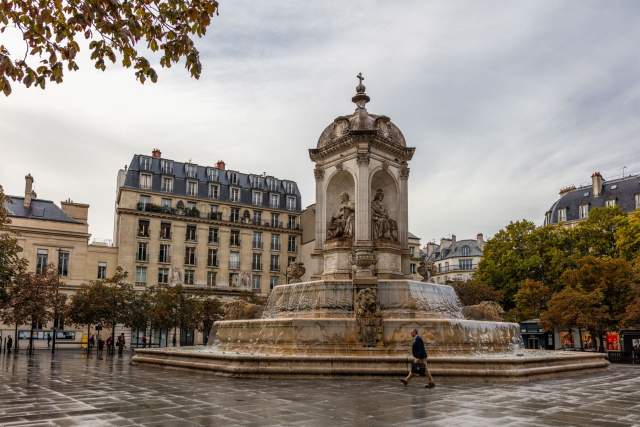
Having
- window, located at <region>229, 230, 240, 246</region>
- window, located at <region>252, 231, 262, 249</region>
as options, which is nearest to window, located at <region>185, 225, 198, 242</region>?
window, located at <region>229, 230, 240, 246</region>

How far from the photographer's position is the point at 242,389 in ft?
41.1

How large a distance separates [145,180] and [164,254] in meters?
9.36

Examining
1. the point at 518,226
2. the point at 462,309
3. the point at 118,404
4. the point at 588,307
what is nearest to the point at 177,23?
the point at 118,404

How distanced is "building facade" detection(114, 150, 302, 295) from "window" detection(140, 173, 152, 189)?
0.12 meters

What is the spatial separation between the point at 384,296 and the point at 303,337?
12.3 feet

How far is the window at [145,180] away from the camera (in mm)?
69569

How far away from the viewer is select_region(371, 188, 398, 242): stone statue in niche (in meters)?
22.8

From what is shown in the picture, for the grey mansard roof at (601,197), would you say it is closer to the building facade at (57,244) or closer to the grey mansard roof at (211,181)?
the grey mansard roof at (211,181)

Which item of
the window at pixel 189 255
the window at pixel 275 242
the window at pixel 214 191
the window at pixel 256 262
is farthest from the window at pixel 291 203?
the window at pixel 189 255

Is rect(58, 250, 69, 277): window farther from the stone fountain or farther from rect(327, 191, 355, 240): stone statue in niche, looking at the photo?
rect(327, 191, 355, 240): stone statue in niche

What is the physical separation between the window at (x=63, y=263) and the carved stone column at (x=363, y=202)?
157ft

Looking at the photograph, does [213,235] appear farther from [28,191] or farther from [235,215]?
[28,191]

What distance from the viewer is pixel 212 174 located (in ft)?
251

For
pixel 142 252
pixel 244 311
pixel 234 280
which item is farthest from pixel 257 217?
pixel 244 311
